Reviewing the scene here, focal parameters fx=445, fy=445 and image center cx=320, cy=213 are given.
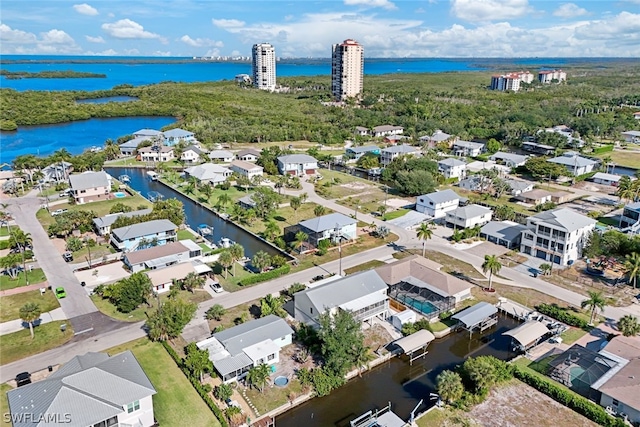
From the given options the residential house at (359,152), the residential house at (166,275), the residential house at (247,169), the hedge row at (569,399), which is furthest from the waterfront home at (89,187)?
the hedge row at (569,399)

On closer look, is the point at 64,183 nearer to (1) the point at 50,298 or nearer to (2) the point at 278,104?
(1) the point at 50,298

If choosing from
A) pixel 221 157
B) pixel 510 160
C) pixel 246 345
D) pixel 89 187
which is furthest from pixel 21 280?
pixel 510 160

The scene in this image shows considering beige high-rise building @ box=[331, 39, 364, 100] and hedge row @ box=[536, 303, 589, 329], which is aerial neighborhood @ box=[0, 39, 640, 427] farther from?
beige high-rise building @ box=[331, 39, 364, 100]

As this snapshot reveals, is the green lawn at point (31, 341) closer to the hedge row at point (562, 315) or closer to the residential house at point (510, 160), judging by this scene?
the hedge row at point (562, 315)

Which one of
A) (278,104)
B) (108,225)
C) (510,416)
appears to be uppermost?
(278,104)

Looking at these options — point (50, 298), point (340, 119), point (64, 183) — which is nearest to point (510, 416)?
point (50, 298)
